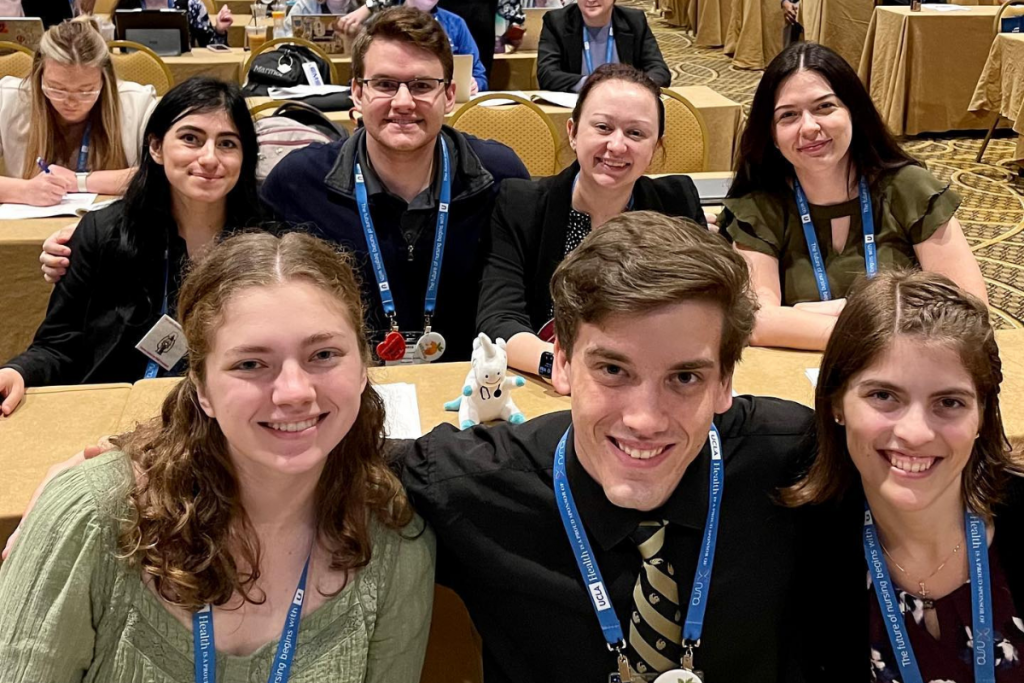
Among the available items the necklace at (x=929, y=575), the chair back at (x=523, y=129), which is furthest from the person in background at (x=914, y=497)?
the chair back at (x=523, y=129)

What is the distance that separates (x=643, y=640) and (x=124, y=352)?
62.9 inches

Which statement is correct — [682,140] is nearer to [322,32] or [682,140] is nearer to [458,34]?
[458,34]

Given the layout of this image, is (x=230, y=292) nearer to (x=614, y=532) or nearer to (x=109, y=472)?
(x=109, y=472)

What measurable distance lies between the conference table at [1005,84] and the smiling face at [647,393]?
527 cm

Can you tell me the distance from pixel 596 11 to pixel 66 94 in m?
2.76

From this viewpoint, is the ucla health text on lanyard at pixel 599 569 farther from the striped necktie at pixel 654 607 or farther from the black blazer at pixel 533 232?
the black blazer at pixel 533 232

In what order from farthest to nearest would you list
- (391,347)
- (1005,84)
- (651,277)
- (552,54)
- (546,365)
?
(1005,84) < (552,54) < (391,347) < (546,365) < (651,277)

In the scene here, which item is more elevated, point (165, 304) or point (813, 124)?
point (813, 124)

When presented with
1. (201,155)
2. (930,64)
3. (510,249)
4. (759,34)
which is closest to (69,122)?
(201,155)

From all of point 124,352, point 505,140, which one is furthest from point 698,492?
point 505,140

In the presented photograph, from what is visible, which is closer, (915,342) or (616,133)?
(915,342)

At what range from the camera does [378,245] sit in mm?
2652

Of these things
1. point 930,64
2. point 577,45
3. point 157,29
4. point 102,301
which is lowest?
point 930,64

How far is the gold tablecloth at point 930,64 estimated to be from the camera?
661 cm
